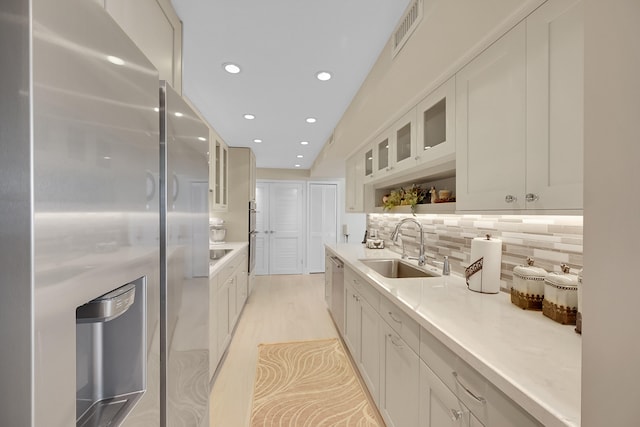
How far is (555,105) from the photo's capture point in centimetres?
95

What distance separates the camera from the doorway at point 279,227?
5.83 metres

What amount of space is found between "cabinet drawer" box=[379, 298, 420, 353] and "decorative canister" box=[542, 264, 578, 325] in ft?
1.73

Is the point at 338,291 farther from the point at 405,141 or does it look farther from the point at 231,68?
the point at 231,68

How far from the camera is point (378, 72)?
1.75 metres

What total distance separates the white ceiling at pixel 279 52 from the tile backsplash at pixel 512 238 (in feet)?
4.08

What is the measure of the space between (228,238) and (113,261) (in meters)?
3.60

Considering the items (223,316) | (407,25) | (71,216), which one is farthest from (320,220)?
(71,216)

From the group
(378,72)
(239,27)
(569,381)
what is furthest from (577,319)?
(239,27)

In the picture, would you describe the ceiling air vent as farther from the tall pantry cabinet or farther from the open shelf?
the tall pantry cabinet

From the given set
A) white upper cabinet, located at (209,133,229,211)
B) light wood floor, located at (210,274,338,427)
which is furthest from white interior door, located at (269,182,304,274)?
white upper cabinet, located at (209,133,229,211)

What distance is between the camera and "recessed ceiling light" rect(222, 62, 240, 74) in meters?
1.81

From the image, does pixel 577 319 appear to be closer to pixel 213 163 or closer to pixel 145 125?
pixel 145 125

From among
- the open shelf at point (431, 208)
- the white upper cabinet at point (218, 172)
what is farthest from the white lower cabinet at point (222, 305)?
the open shelf at point (431, 208)

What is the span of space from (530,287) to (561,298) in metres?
0.14
